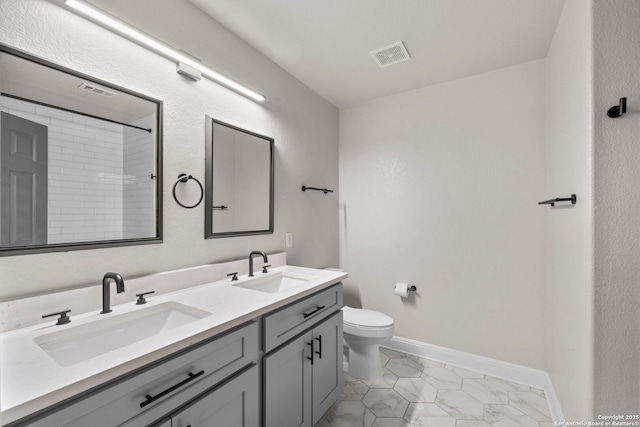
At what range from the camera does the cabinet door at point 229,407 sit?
3.01 ft

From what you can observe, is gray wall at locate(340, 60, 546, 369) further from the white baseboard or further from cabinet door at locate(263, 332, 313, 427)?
cabinet door at locate(263, 332, 313, 427)

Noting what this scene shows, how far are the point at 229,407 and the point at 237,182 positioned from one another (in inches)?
49.2

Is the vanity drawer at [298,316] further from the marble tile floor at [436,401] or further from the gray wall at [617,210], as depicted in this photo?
the gray wall at [617,210]

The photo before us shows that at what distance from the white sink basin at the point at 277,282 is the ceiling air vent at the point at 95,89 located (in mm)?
1158

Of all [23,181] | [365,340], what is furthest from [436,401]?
[23,181]

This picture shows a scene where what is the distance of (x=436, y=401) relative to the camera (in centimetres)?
192

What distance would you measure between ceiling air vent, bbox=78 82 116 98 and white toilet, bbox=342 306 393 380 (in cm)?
198

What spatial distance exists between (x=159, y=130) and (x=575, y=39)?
2079mm

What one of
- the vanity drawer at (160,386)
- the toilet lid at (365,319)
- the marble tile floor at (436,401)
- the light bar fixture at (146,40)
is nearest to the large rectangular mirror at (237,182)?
the light bar fixture at (146,40)

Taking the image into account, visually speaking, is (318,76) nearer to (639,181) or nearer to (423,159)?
(423,159)

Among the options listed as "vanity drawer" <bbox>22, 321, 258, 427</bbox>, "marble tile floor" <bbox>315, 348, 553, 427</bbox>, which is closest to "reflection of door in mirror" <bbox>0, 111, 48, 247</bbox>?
"vanity drawer" <bbox>22, 321, 258, 427</bbox>

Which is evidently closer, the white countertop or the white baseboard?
the white countertop

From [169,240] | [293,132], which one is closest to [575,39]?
[293,132]

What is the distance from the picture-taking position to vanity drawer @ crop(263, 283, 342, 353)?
126 cm
